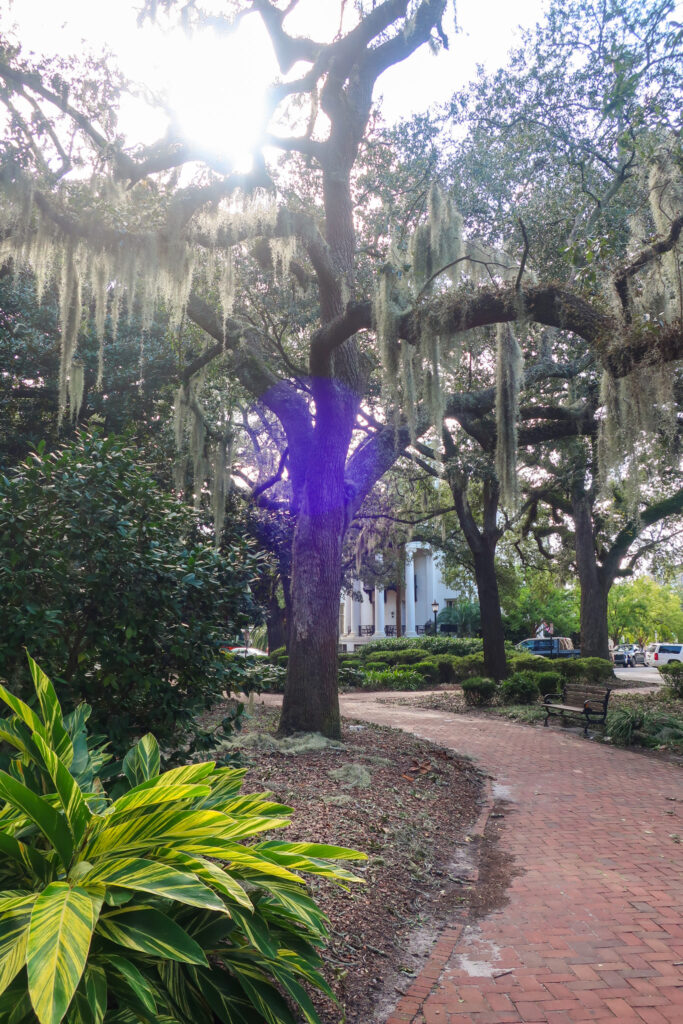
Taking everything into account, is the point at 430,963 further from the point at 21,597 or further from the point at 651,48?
the point at 651,48

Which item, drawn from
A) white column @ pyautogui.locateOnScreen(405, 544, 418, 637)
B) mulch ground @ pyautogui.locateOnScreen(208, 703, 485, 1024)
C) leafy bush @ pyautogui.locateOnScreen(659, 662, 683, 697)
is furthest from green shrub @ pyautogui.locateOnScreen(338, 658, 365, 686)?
white column @ pyautogui.locateOnScreen(405, 544, 418, 637)

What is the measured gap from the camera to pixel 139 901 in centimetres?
235

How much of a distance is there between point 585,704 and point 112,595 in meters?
9.78

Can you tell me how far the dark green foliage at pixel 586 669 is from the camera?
18.9 metres

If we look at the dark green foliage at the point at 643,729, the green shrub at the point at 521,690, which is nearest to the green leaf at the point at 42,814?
the dark green foliage at the point at 643,729

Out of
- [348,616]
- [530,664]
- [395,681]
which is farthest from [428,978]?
[348,616]

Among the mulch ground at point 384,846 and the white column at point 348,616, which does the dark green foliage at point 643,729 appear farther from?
the white column at point 348,616

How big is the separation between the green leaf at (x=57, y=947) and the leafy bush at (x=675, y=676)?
621 inches

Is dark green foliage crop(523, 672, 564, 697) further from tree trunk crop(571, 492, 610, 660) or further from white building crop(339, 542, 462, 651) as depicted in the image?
white building crop(339, 542, 462, 651)

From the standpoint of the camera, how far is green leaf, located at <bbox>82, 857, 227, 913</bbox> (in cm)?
203

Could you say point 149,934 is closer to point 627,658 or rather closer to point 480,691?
point 480,691

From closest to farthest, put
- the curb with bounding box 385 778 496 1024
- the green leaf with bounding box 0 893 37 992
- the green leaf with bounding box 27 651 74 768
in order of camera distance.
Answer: the green leaf with bounding box 0 893 37 992 → the green leaf with bounding box 27 651 74 768 → the curb with bounding box 385 778 496 1024

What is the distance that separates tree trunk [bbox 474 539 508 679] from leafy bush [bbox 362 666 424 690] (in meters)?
4.29

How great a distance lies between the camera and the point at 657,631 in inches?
2515
